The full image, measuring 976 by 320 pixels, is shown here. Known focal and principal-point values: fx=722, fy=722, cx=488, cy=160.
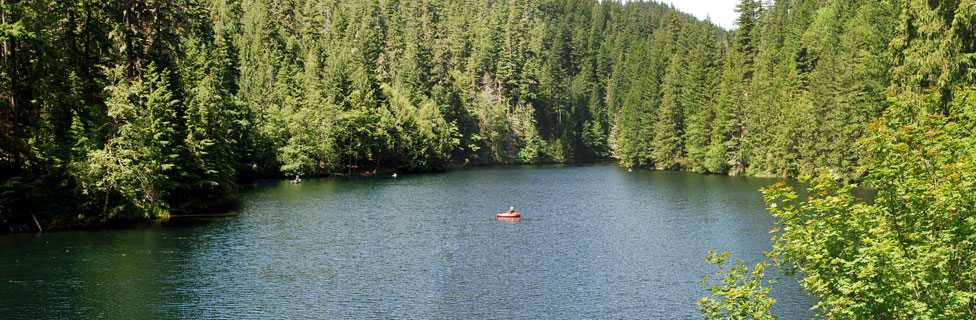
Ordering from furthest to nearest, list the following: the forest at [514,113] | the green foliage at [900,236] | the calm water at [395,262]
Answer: the calm water at [395,262]
the forest at [514,113]
the green foliage at [900,236]

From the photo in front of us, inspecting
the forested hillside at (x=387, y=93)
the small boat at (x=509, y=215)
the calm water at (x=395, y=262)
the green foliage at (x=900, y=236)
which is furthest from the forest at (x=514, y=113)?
the small boat at (x=509, y=215)

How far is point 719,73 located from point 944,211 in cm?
10579

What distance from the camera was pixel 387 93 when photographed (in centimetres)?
11731

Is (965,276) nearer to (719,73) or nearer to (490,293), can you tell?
(490,293)

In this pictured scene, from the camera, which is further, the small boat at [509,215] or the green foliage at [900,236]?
the small boat at [509,215]

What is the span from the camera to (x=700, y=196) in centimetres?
7225

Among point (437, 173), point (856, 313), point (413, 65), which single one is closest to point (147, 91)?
point (856, 313)

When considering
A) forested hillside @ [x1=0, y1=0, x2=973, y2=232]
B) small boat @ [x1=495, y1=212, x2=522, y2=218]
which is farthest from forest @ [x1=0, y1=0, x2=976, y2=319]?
small boat @ [x1=495, y1=212, x2=522, y2=218]

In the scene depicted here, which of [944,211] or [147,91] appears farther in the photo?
[147,91]

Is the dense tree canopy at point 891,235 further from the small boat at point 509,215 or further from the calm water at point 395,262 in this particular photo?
the small boat at point 509,215

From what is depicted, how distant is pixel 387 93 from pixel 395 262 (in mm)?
79777

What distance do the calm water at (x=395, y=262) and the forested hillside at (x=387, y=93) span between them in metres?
4.90

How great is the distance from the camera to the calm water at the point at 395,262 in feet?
99.4

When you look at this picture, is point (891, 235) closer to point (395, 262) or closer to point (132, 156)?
point (395, 262)
